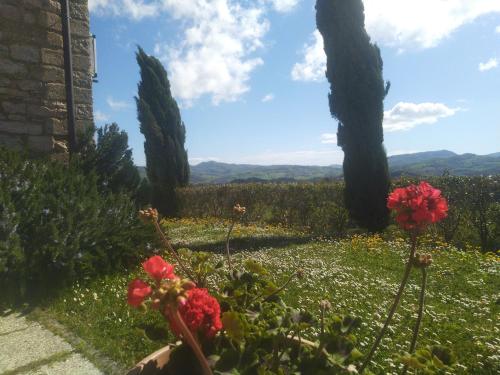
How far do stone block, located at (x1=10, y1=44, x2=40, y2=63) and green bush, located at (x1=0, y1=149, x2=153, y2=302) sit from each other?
5.93ft

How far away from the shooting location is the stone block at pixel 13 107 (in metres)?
5.42

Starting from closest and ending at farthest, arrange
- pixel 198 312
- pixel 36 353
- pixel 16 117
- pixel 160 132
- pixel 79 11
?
pixel 198 312 < pixel 36 353 < pixel 16 117 < pixel 79 11 < pixel 160 132

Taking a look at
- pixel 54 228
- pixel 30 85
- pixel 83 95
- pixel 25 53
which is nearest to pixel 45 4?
pixel 25 53

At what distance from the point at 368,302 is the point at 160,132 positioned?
13.0 m

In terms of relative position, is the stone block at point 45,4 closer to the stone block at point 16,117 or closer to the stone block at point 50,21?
the stone block at point 50,21

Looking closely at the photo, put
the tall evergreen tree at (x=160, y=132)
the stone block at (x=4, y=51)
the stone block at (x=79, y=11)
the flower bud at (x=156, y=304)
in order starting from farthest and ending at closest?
the tall evergreen tree at (x=160, y=132) < the stone block at (x=79, y=11) < the stone block at (x=4, y=51) < the flower bud at (x=156, y=304)

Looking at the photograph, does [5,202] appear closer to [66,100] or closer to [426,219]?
[66,100]

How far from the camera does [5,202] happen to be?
3693mm

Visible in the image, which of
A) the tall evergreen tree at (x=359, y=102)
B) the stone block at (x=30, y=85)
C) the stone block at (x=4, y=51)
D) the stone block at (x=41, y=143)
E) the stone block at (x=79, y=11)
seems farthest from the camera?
the tall evergreen tree at (x=359, y=102)

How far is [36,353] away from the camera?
2.75 metres

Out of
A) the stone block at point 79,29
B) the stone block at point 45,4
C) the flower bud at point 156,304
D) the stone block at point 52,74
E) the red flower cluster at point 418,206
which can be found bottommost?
the flower bud at point 156,304

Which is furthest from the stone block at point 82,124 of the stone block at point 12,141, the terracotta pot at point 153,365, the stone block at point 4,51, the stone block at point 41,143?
the terracotta pot at point 153,365

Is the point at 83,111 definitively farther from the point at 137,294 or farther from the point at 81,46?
the point at 137,294

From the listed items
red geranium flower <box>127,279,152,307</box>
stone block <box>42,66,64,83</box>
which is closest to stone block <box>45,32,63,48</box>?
stone block <box>42,66,64,83</box>
